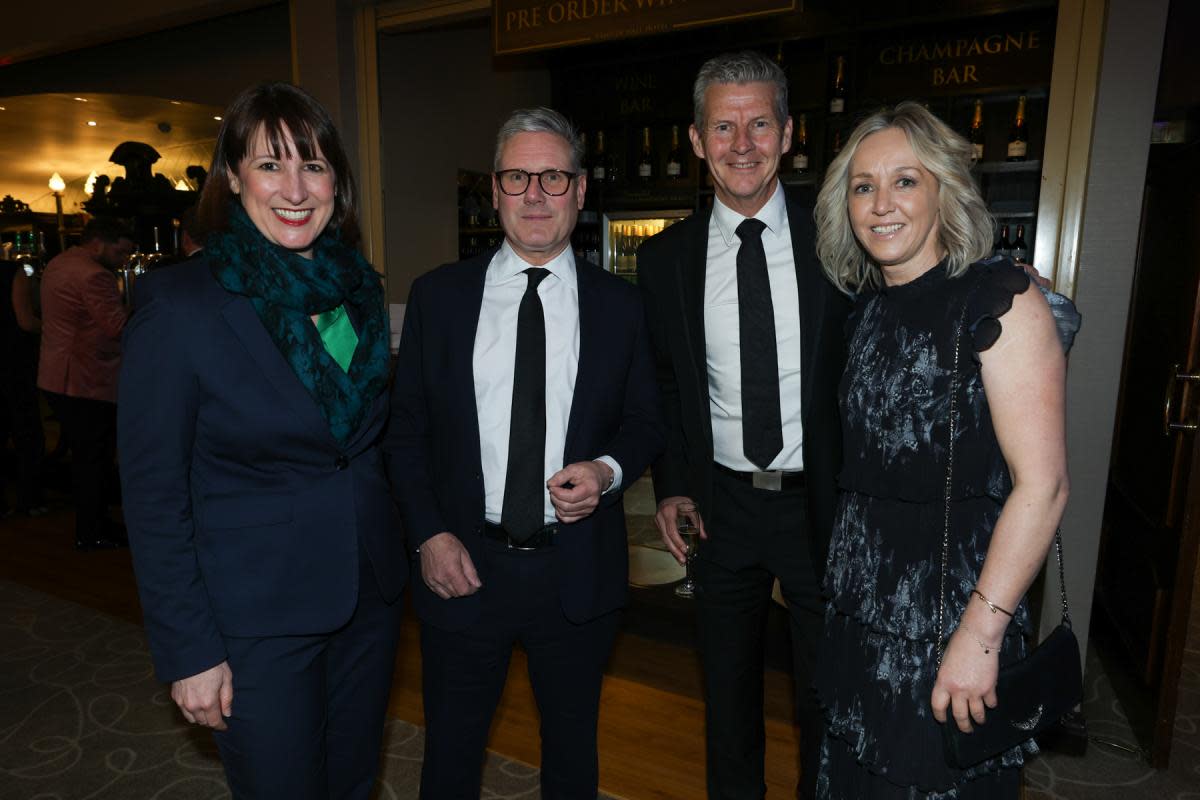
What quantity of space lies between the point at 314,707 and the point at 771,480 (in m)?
1.11

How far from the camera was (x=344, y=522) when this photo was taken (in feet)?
4.75

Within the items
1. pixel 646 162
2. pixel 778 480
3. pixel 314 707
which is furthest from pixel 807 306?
pixel 646 162

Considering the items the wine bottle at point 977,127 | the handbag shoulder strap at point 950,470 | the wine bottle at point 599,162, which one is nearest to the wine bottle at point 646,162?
the wine bottle at point 599,162

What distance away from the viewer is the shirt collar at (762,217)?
1.90 meters

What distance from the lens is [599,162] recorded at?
575 cm

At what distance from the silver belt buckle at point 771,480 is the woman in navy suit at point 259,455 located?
0.90m

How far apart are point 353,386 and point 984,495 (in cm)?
117

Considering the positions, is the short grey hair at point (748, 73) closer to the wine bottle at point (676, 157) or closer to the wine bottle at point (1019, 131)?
the wine bottle at point (1019, 131)

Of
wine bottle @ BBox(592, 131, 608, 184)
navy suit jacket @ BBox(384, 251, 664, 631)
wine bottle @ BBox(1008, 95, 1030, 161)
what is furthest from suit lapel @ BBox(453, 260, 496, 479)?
wine bottle @ BBox(592, 131, 608, 184)

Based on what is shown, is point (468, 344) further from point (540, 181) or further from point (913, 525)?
point (913, 525)

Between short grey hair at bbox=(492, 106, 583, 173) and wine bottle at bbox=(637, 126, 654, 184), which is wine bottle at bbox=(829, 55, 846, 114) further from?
short grey hair at bbox=(492, 106, 583, 173)

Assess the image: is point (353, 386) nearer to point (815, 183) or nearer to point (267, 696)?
point (267, 696)

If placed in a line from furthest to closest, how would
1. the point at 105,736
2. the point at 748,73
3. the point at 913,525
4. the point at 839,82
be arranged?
the point at 839,82 < the point at 105,736 < the point at 748,73 < the point at 913,525

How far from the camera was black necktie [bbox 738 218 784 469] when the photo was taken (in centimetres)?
184
